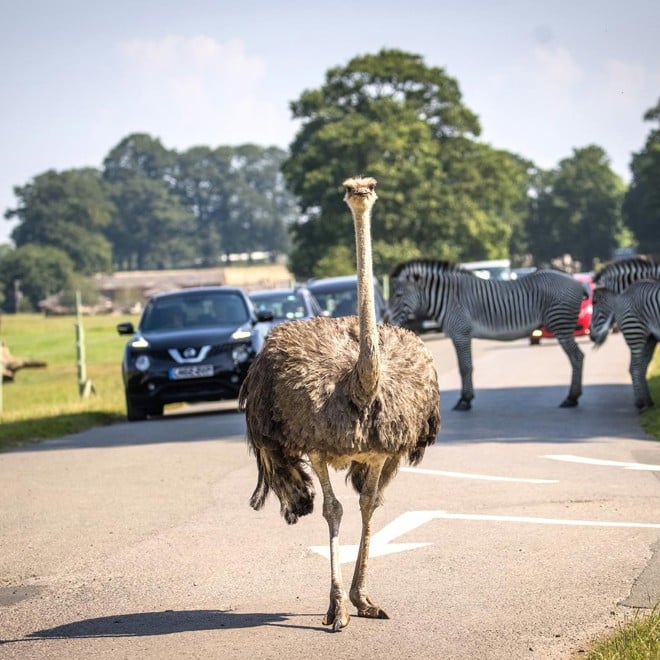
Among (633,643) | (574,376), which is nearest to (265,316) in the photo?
(574,376)

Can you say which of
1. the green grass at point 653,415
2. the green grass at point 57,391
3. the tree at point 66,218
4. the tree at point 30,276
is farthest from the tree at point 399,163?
the tree at point 66,218

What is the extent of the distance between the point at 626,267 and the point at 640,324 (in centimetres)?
191

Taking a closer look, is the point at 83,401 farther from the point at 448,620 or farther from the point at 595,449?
the point at 448,620

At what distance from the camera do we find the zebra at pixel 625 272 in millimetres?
20406

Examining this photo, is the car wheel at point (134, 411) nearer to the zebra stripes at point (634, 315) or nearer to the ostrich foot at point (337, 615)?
the zebra stripes at point (634, 315)

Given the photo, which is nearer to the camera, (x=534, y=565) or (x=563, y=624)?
(x=563, y=624)

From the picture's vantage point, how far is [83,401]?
80.1 ft

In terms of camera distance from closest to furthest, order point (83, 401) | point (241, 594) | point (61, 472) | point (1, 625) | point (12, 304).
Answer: point (1, 625), point (241, 594), point (61, 472), point (83, 401), point (12, 304)

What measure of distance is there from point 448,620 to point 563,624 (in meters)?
0.57

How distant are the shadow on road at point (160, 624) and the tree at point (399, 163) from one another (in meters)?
62.2

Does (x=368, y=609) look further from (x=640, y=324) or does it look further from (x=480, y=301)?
(x=480, y=301)

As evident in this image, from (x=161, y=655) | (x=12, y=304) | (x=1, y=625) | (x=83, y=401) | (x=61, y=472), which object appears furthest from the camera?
(x=12, y=304)

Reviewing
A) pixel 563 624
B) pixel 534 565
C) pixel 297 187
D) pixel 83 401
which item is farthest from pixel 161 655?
pixel 297 187

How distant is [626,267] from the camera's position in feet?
68.1
